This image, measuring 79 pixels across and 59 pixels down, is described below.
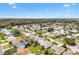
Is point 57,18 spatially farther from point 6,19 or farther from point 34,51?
point 6,19

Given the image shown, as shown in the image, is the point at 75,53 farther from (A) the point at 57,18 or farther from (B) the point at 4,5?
(B) the point at 4,5

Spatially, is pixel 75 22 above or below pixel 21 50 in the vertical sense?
above

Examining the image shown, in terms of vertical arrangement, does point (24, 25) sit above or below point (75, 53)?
above

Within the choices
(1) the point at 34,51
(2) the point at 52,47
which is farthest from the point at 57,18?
(1) the point at 34,51
